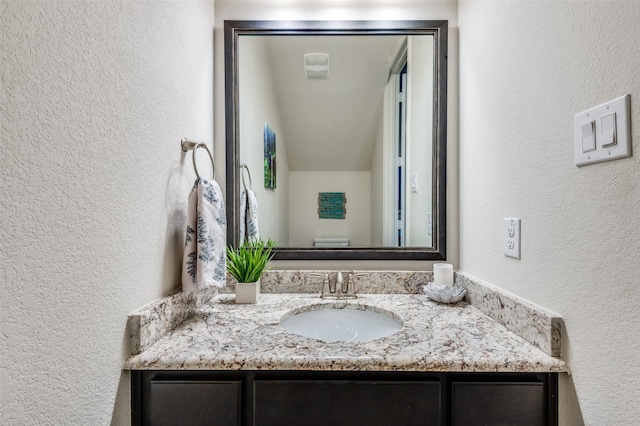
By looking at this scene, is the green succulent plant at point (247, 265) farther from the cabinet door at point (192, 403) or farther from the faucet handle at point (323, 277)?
the cabinet door at point (192, 403)

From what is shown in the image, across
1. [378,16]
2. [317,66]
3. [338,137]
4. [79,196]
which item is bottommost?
[79,196]

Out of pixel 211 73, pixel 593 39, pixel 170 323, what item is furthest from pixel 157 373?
pixel 593 39

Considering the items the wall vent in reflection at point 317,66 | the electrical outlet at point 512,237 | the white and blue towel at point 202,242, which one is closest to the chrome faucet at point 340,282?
the white and blue towel at point 202,242

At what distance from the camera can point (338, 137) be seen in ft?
4.65

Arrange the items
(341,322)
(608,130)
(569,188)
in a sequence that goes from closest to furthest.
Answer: (608,130) < (569,188) < (341,322)

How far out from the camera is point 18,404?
1.76ft

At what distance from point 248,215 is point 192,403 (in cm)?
74

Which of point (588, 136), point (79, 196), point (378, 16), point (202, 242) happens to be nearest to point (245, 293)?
point (202, 242)

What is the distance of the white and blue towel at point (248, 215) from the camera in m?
1.42

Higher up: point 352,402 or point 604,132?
point 604,132

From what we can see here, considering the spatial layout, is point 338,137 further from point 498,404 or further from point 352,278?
point 498,404

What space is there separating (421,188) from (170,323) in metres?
1.03

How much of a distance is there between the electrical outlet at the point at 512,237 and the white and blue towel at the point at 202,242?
2.80 feet

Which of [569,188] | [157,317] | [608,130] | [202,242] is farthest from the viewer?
[202,242]
